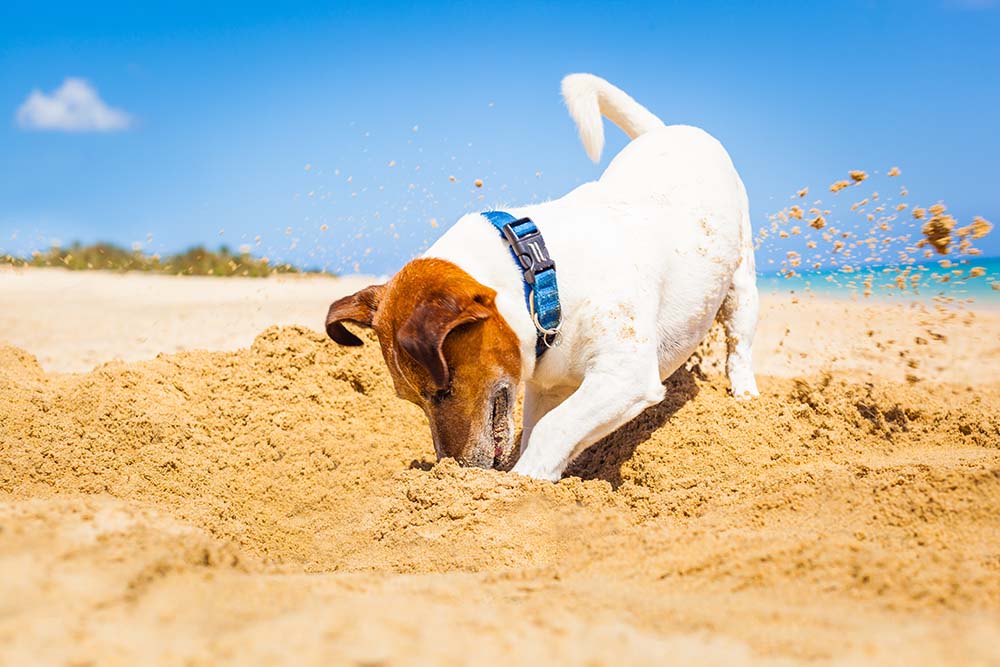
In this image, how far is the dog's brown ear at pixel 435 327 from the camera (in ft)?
9.32

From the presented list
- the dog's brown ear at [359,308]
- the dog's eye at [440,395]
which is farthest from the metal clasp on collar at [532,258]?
the dog's brown ear at [359,308]

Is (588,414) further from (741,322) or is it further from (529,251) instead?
(741,322)

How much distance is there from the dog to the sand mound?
27 centimetres

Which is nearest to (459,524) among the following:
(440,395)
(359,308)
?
(440,395)

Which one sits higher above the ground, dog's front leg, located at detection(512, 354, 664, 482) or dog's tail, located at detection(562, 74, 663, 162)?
dog's tail, located at detection(562, 74, 663, 162)

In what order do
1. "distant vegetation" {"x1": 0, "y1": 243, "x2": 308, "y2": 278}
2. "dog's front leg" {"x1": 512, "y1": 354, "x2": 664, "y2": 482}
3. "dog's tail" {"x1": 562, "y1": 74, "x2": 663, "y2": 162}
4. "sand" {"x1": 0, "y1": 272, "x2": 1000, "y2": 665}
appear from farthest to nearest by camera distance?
"distant vegetation" {"x1": 0, "y1": 243, "x2": 308, "y2": 278} < "dog's tail" {"x1": 562, "y1": 74, "x2": 663, "y2": 162} < "dog's front leg" {"x1": 512, "y1": 354, "x2": 664, "y2": 482} < "sand" {"x1": 0, "y1": 272, "x2": 1000, "y2": 665}

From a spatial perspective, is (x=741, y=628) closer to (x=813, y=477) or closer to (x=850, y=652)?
(x=850, y=652)

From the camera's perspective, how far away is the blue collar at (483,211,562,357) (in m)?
3.22

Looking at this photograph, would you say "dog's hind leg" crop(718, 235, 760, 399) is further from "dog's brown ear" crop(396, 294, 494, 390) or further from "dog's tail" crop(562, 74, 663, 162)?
"dog's brown ear" crop(396, 294, 494, 390)

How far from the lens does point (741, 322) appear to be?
4.90 m

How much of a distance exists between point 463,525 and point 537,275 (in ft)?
3.38

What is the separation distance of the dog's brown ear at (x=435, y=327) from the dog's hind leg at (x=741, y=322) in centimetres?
239

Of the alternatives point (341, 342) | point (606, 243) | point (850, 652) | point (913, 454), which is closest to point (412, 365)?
point (341, 342)

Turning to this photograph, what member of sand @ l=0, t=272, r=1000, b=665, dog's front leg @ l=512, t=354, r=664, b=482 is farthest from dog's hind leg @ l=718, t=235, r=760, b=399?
dog's front leg @ l=512, t=354, r=664, b=482
